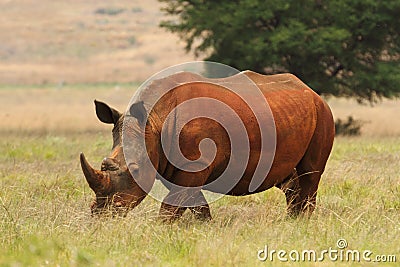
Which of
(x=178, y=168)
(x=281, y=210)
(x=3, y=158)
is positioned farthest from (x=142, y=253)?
(x=3, y=158)

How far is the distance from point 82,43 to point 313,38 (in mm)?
66154

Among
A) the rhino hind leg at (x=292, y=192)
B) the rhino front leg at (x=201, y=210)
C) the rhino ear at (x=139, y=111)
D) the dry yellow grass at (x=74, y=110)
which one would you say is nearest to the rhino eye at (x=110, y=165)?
the rhino ear at (x=139, y=111)

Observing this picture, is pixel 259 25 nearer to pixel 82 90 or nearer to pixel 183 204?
pixel 183 204

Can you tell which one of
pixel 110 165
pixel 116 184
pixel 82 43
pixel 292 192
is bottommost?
pixel 82 43

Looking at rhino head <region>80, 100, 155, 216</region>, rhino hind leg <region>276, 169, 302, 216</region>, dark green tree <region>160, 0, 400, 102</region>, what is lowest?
dark green tree <region>160, 0, 400, 102</region>

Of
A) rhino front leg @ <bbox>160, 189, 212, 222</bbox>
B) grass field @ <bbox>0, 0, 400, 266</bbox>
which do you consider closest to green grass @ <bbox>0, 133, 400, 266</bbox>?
grass field @ <bbox>0, 0, 400, 266</bbox>

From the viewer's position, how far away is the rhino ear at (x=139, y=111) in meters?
8.25

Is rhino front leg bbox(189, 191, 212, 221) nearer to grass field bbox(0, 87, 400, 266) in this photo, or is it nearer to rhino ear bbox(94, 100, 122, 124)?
grass field bbox(0, 87, 400, 266)

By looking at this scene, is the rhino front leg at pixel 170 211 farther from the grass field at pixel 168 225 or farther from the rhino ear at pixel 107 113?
the rhino ear at pixel 107 113

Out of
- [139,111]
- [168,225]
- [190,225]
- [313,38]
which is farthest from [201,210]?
[313,38]

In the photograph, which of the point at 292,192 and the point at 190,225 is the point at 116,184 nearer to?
the point at 190,225

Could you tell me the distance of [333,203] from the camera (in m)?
10.2

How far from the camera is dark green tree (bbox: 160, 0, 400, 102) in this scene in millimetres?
23734

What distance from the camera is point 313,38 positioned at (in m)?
23.8
